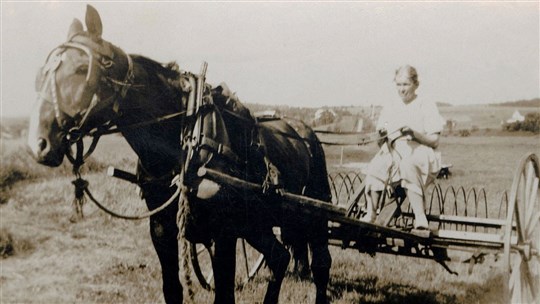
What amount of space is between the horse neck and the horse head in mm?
197

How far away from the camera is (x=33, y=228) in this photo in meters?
5.79

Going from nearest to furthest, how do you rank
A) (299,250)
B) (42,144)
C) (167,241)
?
(42,144) < (167,241) < (299,250)

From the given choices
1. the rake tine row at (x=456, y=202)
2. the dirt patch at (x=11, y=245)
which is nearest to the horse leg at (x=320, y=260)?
the rake tine row at (x=456, y=202)

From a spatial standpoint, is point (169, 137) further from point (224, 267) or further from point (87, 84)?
point (224, 267)

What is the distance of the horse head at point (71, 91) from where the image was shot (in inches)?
109

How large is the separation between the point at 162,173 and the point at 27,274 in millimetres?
2804

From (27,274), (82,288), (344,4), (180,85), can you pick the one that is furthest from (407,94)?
(27,274)

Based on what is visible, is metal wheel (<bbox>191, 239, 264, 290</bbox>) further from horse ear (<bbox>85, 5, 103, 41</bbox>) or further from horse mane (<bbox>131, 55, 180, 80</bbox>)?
horse ear (<bbox>85, 5, 103, 41</bbox>)

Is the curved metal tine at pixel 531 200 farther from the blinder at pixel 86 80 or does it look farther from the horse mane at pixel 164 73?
the blinder at pixel 86 80

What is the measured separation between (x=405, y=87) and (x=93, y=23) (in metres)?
2.44

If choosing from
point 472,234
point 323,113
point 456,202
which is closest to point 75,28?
point 323,113

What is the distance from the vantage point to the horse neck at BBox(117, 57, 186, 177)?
3.13m

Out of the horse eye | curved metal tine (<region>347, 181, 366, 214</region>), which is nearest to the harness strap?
the horse eye

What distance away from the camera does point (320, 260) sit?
4.44 metres
